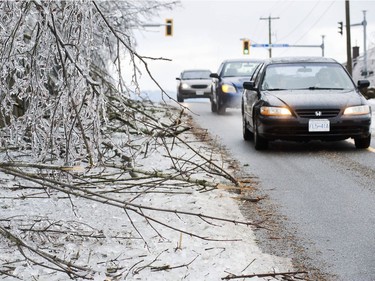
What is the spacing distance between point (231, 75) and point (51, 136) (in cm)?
1779

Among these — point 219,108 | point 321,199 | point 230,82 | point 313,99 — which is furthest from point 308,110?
point 219,108

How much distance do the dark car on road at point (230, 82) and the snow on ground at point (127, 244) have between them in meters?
15.6

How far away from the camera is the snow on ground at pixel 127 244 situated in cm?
480

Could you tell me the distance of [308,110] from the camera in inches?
479

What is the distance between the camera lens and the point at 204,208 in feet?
23.2

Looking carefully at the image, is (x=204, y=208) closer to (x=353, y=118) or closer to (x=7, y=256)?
(x=7, y=256)

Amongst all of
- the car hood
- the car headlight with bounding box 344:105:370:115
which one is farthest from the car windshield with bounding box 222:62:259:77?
the car headlight with bounding box 344:105:370:115

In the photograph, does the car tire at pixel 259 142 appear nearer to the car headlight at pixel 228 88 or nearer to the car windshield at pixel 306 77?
the car windshield at pixel 306 77

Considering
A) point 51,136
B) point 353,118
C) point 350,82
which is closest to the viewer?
point 51,136

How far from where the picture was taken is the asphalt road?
554cm

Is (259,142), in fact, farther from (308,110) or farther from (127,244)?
(127,244)

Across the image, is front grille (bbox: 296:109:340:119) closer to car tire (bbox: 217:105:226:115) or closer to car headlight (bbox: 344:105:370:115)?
car headlight (bbox: 344:105:370:115)

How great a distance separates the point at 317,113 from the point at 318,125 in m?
0.20

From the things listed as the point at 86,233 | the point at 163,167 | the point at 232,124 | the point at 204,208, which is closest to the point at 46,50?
the point at 86,233
